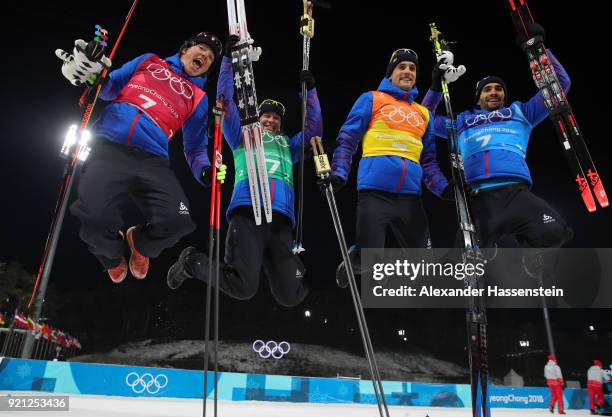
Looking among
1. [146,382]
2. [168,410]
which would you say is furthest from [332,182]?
[146,382]

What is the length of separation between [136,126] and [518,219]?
304 cm

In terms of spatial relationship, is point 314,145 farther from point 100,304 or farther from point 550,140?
point 550,140

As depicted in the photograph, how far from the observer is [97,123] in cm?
323

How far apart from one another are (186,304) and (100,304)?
2.38 feet

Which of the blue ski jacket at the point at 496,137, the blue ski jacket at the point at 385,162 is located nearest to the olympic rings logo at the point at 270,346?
the blue ski jacket at the point at 385,162

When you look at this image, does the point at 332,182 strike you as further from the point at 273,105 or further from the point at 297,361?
the point at 297,361

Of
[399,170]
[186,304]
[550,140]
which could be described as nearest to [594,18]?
[550,140]

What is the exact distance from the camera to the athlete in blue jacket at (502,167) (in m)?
3.62

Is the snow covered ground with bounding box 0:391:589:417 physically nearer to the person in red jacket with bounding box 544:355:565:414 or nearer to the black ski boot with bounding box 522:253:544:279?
the person in red jacket with bounding box 544:355:565:414

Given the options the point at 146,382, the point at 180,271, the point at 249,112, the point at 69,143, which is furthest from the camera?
the point at 146,382

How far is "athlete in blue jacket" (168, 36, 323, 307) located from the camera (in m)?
3.31

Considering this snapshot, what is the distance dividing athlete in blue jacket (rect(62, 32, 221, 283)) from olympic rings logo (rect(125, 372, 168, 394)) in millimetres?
6182

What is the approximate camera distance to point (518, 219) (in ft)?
12.0

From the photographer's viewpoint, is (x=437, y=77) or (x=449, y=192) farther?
(x=437, y=77)
